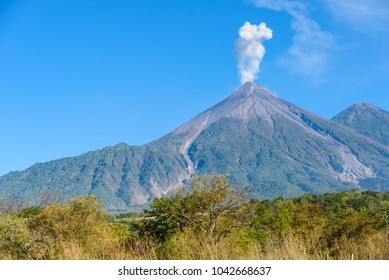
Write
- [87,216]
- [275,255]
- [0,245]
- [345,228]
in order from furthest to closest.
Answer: [345,228] < [87,216] < [0,245] < [275,255]

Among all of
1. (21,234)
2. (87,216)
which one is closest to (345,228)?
(87,216)

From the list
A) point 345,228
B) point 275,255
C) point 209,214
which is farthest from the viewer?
point 345,228

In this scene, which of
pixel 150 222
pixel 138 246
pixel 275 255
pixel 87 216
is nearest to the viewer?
pixel 275 255
